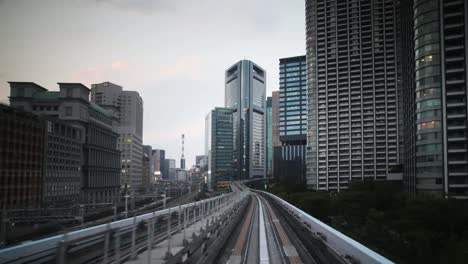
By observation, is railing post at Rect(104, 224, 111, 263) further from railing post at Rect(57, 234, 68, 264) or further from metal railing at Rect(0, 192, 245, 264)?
railing post at Rect(57, 234, 68, 264)

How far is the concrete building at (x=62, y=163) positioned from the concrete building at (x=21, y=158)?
3317 millimetres

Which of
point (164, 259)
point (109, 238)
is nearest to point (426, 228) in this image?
point (164, 259)

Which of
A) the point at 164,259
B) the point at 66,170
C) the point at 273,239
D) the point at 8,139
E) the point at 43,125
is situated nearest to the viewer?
the point at 164,259

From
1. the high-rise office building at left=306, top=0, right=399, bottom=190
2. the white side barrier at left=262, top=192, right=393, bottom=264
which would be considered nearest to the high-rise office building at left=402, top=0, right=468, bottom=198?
the high-rise office building at left=306, top=0, right=399, bottom=190

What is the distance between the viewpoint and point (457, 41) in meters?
74.2

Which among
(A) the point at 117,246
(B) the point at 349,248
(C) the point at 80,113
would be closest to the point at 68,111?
(C) the point at 80,113

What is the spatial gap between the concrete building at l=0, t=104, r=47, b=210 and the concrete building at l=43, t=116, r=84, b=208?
3317 millimetres

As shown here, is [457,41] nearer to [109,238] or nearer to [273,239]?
[273,239]

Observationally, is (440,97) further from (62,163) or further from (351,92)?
(62,163)

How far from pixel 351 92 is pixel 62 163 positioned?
111 meters

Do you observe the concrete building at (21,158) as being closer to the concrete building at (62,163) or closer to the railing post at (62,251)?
the concrete building at (62,163)

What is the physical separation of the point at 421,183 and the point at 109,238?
79.4 m

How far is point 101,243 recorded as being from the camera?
24.5 ft

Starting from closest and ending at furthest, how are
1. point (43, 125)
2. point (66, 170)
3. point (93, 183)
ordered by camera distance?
point (43, 125) < point (66, 170) < point (93, 183)
